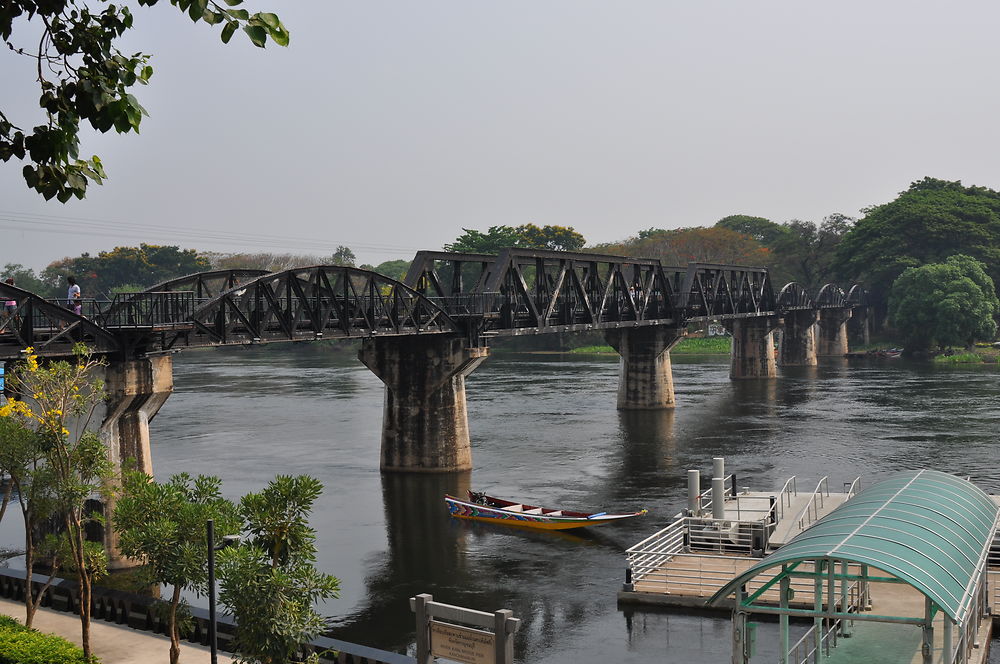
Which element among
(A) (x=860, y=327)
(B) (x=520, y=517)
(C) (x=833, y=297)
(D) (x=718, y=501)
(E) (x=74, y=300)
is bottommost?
(B) (x=520, y=517)

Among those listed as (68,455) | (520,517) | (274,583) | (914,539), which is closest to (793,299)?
(520,517)

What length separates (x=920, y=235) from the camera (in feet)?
533

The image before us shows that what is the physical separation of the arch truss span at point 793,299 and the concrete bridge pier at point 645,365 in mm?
46112

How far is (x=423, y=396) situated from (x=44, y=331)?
2619 centimetres

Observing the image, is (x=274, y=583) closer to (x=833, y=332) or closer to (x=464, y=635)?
(x=464, y=635)

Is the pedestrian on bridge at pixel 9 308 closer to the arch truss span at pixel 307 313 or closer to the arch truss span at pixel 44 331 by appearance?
the arch truss span at pixel 44 331

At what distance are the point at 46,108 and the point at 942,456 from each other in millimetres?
64449

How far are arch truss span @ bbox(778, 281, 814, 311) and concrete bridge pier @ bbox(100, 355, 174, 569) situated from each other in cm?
10817

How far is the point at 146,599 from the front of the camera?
31.2m

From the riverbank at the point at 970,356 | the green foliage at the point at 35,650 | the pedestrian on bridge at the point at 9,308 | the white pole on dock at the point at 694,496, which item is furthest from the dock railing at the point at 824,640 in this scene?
the riverbank at the point at 970,356

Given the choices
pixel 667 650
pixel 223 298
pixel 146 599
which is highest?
pixel 223 298

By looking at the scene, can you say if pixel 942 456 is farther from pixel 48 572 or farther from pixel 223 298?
pixel 48 572

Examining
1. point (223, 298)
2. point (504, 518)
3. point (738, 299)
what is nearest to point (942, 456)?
point (504, 518)

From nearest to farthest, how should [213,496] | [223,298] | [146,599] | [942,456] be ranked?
1. [213,496]
2. [146,599]
3. [223,298]
4. [942,456]
